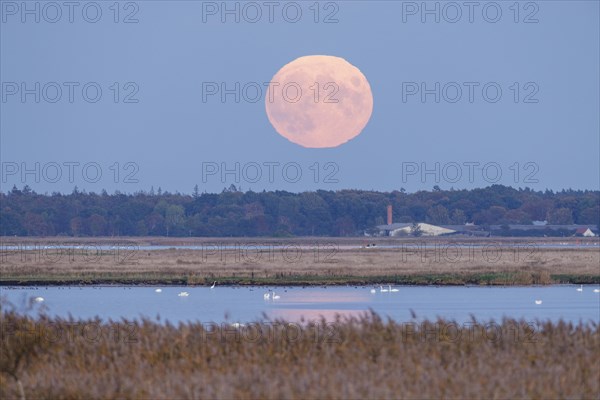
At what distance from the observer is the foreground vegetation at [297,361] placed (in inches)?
749

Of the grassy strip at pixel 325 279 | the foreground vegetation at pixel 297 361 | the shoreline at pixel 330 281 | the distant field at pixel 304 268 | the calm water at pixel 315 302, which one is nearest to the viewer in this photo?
the foreground vegetation at pixel 297 361

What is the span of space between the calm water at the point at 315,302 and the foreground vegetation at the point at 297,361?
645 inches

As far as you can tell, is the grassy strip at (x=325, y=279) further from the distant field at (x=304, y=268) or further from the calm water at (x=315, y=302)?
the calm water at (x=315, y=302)

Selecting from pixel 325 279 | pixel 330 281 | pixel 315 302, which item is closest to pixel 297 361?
pixel 315 302

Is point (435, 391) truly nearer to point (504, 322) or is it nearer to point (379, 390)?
point (379, 390)

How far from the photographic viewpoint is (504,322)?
25.7 meters

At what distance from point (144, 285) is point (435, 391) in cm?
5268

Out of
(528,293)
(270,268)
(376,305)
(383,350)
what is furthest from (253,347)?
(270,268)

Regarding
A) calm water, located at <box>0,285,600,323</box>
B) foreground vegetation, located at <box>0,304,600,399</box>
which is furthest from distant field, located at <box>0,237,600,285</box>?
foreground vegetation, located at <box>0,304,600,399</box>

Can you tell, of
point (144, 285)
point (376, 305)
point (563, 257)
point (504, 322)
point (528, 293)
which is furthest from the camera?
point (563, 257)

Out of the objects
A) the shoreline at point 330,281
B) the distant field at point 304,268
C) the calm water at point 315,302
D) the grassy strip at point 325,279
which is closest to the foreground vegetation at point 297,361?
the calm water at point 315,302

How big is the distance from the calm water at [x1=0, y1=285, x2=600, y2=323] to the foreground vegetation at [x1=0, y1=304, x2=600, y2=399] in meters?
→ 16.4

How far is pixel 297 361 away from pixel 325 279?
48023 mm

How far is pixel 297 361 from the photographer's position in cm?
2297
